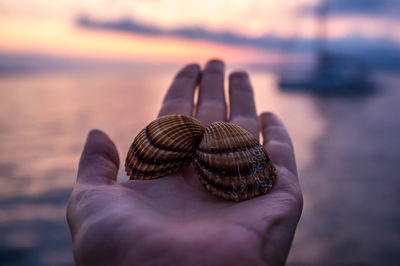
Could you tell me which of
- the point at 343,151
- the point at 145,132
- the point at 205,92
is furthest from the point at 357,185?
the point at 145,132

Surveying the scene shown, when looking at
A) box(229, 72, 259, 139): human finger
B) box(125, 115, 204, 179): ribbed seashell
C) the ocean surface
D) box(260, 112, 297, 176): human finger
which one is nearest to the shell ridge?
box(125, 115, 204, 179): ribbed seashell

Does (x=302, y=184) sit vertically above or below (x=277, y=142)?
below

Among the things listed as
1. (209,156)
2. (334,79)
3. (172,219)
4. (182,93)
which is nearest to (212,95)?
(182,93)

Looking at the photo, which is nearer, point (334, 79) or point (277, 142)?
point (277, 142)

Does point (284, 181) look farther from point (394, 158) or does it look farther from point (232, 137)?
point (394, 158)

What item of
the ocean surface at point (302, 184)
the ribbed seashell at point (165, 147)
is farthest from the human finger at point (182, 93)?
the ocean surface at point (302, 184)

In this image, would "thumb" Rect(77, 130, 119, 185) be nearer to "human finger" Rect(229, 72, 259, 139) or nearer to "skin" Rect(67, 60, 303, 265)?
"skin" Rect(67, 60, 303, 265)

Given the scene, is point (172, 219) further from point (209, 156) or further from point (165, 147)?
point (165, 147)
